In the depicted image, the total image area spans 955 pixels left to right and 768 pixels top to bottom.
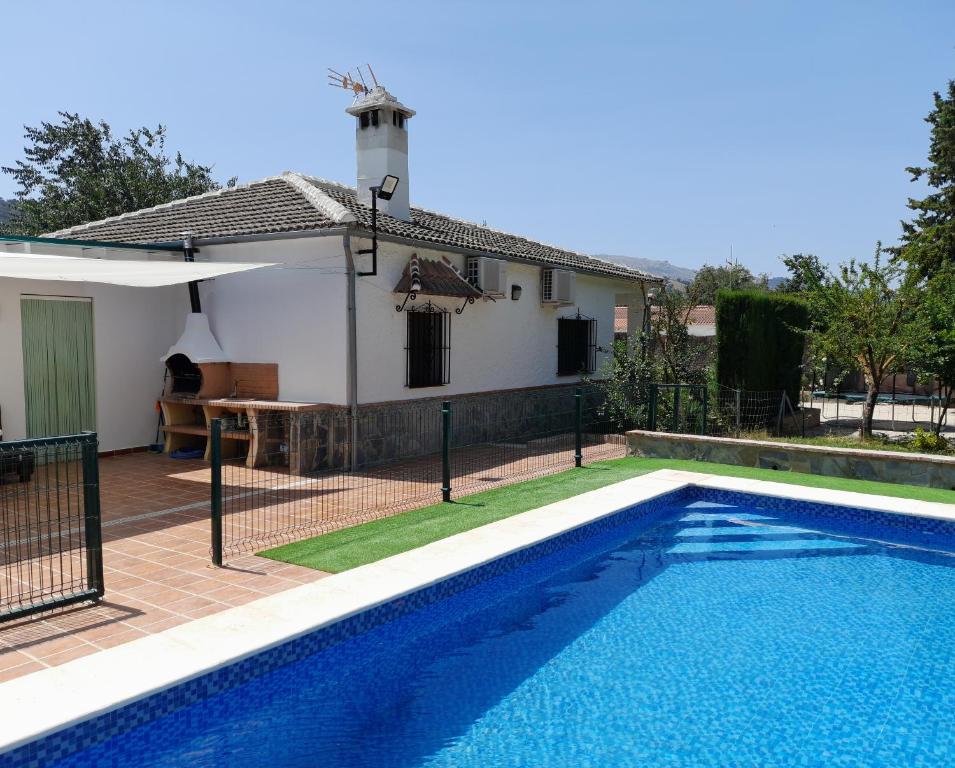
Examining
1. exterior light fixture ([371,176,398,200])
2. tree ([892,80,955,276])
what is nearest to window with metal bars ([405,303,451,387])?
exterior light fixture ([371,176,398,200])

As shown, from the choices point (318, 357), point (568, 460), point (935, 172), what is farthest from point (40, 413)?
point (935, 172)

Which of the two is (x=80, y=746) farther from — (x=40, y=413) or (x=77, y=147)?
(x=77, y=147)

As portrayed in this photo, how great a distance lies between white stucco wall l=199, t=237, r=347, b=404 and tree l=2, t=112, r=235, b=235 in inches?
1001

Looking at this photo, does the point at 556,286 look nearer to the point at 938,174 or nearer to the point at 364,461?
the point at 364,461

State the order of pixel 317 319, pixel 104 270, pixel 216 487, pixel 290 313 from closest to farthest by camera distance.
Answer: pixel 216 487
pixel 104 270
pixel 317 319
pixel 290 313

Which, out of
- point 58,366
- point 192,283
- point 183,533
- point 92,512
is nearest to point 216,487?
point 92,512

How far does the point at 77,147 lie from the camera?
132 feet

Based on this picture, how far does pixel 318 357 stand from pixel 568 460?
5493 mm

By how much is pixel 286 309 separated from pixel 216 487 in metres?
7.17

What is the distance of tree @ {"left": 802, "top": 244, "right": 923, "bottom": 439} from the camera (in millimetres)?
17141

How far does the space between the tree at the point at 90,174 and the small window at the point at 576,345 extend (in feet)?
86.0

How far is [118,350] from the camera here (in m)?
14.5

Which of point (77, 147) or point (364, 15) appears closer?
point (364, 15)

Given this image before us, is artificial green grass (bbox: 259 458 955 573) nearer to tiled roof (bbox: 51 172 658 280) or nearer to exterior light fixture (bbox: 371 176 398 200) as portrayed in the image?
tiled roof (bbox: 51 172 658 280)
